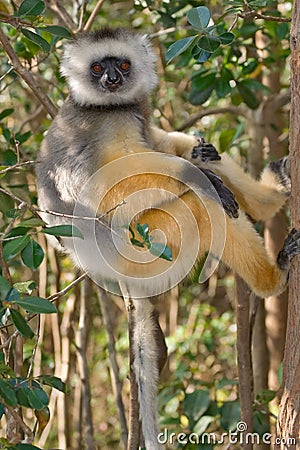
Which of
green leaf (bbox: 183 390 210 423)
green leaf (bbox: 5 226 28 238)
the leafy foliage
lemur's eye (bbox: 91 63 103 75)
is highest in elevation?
lemur's eye (bbox: 91 63 103 75)

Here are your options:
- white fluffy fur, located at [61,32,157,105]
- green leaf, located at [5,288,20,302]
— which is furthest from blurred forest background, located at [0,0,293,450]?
white fluffy fur, located at [61,32,157,105]

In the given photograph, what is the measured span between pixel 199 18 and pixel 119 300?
399 centimetres

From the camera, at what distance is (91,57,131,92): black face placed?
3844mm

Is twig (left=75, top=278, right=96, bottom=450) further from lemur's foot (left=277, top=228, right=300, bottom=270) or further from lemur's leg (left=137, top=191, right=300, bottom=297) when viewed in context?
lemur's foot (left=277, top=228, right=300, bottom=270)

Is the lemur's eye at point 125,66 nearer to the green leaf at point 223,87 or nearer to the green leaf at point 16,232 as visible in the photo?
the green leaf at point 223,87

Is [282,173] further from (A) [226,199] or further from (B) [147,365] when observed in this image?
(B) [147,365]

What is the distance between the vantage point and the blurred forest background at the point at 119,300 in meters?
2.66

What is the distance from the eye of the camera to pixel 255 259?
3338 mm

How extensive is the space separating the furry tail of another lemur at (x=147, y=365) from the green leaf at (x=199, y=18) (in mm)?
1391

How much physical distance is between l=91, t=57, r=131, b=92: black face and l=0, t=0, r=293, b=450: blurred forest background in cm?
29

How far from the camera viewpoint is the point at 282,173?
4.05 metres
